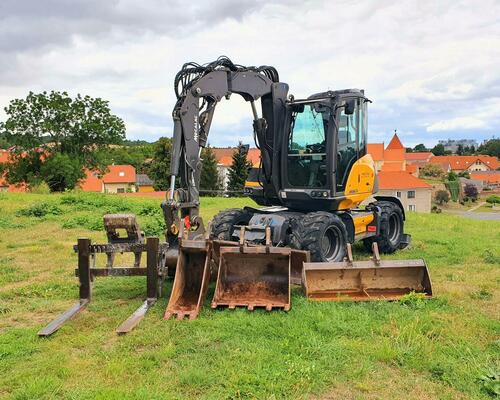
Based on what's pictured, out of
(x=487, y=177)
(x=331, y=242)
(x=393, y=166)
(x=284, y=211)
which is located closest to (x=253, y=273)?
(x=331, y=242)

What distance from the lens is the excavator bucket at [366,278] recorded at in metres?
5.82

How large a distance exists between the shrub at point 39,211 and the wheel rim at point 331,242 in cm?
1061

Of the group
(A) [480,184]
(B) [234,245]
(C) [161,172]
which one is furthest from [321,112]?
(A) [480,184]

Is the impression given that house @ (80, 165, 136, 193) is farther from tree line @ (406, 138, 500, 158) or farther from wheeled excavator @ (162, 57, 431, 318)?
tree line @ (406, 138, 500, 158)

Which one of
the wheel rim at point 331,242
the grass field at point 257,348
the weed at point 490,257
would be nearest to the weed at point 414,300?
the grass field at point 257,348

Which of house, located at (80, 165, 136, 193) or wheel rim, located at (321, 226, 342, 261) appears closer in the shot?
wheel rim, located at (321, 226, 342, 261)

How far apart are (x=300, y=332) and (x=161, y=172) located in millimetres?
41112

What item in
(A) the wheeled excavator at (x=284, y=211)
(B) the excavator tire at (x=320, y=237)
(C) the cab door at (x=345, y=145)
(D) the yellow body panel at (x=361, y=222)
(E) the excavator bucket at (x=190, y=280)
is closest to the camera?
(E) the excavator bucket at (x=190, y=280)

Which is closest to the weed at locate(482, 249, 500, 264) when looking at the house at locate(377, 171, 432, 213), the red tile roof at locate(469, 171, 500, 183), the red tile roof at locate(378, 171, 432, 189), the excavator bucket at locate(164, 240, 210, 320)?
the excavator bucket at locate(164, 240, 210, 320)

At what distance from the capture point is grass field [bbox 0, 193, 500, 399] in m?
3.66

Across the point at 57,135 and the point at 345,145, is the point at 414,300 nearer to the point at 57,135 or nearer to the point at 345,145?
the point at 345,145

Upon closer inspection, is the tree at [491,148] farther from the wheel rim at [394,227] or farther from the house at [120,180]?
the wheel rim at [394,227]

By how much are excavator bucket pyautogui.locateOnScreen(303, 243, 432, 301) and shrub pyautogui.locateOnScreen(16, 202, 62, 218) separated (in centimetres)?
1159

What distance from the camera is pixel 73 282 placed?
7.02 m
